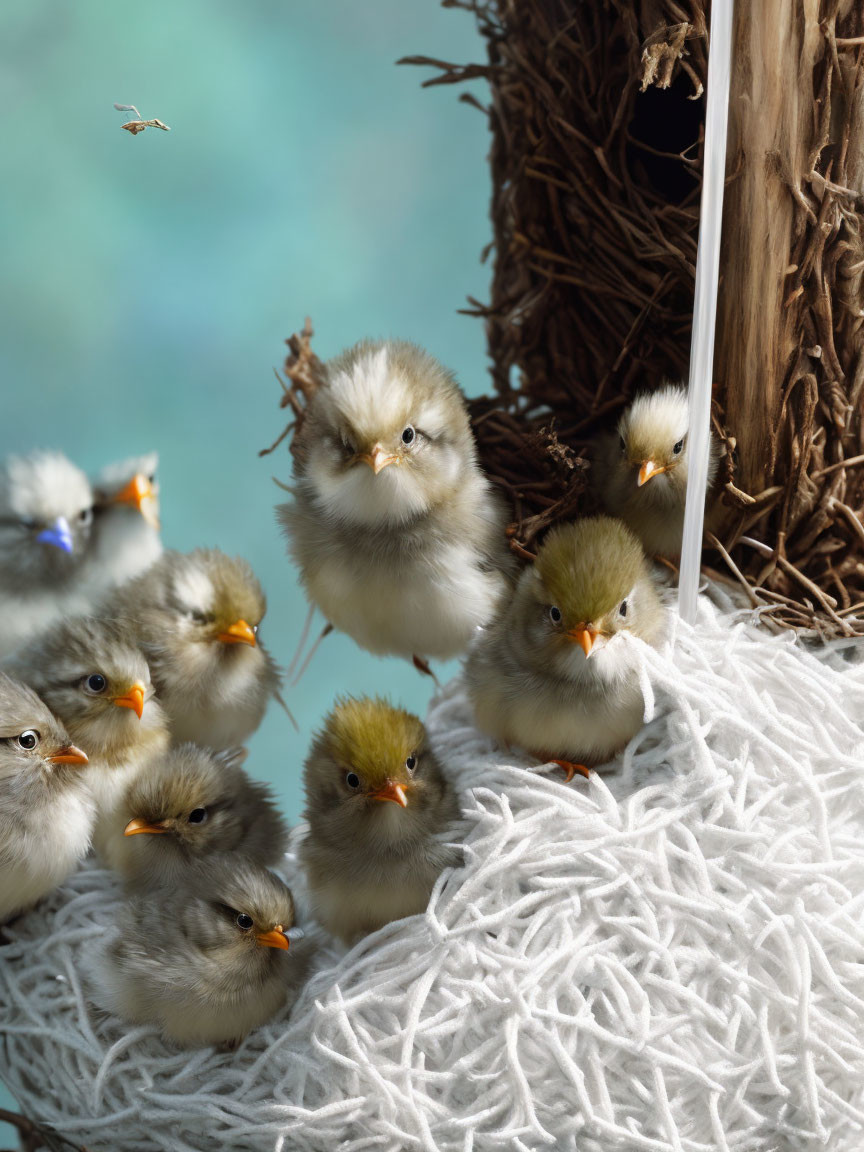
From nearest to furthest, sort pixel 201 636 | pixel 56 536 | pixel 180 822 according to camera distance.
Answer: pixel 180 822 < pixel 201 636 < pixel 56 536

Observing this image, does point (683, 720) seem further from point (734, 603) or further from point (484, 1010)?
point (484, 1010)

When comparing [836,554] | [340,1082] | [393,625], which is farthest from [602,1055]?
[836,554]

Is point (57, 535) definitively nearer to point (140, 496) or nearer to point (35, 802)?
point (140, 496)

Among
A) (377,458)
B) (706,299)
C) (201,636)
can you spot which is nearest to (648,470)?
(706,299)

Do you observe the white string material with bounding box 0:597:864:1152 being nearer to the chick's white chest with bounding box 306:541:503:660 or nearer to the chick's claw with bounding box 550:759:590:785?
the chick's claw with bounding box 550:759:590:785

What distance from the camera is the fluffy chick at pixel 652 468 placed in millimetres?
1312

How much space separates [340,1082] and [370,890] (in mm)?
187

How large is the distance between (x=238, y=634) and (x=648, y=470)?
50cm

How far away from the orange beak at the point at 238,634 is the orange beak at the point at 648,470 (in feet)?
1.56

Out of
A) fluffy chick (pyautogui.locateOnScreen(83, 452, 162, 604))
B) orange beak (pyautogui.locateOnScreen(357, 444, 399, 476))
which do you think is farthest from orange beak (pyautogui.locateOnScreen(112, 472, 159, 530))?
orange beak (pyautogui.locateOnScreen(357, 444, 399, 476))

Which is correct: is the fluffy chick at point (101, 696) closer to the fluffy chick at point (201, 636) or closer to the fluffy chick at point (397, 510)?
the fluffy chick at point (201, 636)

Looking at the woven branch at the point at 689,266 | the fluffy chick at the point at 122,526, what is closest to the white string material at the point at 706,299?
the woven branch at the point at 689,266

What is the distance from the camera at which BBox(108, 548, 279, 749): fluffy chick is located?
143 cm

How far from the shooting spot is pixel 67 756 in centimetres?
130
